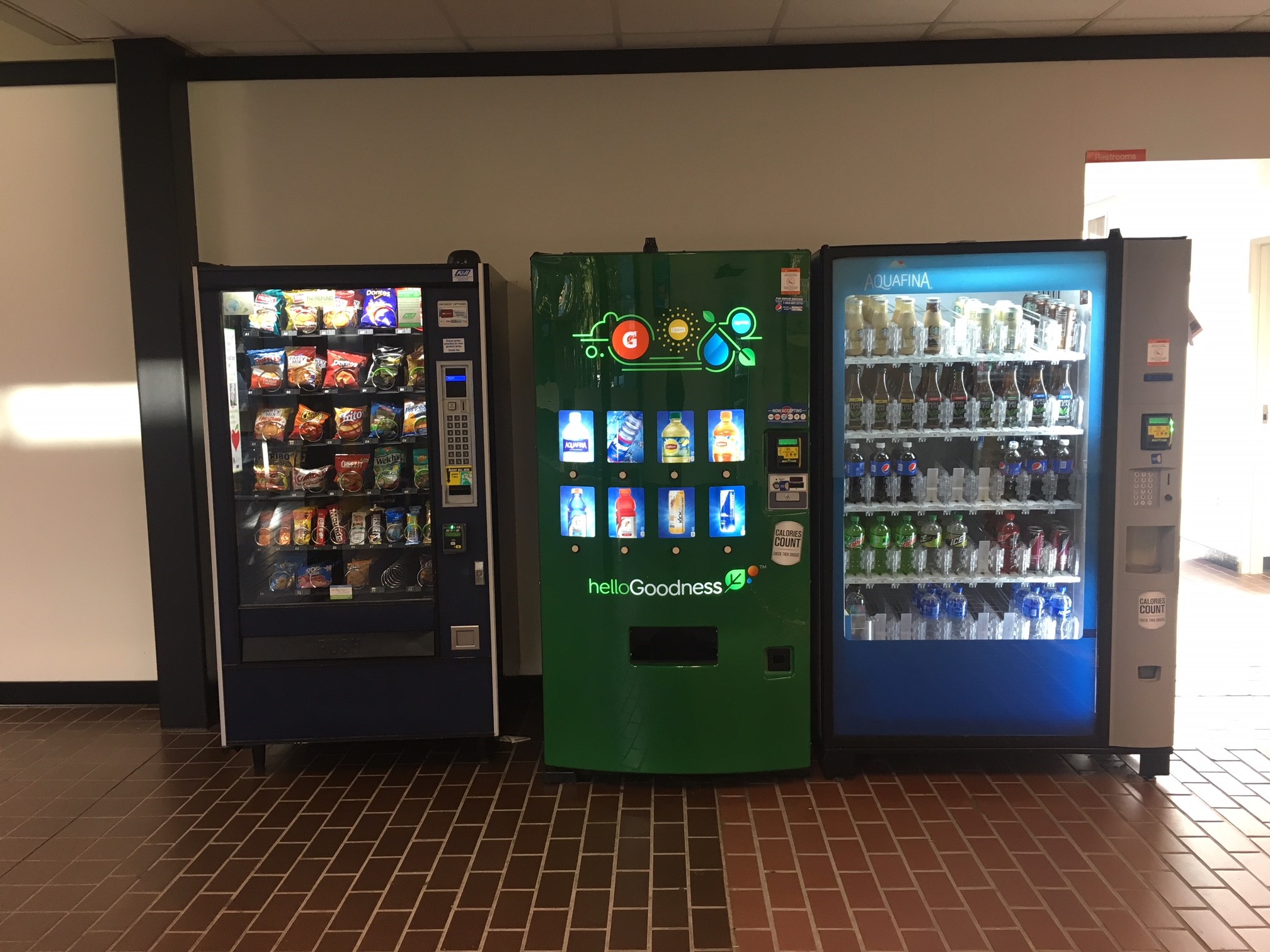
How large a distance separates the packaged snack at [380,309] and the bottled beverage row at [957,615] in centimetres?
229

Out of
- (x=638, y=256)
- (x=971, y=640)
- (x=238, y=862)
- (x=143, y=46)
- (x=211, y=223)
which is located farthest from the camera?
(x=211, y=223)

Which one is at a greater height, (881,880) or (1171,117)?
(1171,117)

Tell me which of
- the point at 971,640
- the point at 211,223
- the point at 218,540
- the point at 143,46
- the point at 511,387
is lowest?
the point at 971,640

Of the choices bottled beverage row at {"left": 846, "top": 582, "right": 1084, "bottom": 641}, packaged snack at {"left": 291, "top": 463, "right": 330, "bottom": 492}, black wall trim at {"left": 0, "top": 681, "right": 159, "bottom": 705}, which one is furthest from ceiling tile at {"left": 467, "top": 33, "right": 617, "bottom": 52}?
black wall trim at {"left": 0, "top": 681, "right": 159, "bottom": 705}

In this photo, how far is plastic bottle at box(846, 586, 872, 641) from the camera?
3609 mm

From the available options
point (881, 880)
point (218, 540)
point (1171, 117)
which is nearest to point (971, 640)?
point (881, 880)

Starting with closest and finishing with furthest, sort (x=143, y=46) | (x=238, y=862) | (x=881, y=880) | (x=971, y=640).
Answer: (x=881, y=880) < (x=238, y=862) < (x=971, y=640) < (x=143, y=46)

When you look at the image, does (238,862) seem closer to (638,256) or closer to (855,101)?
(638,256)

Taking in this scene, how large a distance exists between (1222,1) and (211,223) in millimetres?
4665

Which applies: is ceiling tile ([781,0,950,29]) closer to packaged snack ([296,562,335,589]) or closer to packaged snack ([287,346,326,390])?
packaged snack ([287,346,326,390])

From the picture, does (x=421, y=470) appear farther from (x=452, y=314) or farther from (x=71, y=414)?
(x=71, y=414)

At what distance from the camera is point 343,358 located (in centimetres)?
359

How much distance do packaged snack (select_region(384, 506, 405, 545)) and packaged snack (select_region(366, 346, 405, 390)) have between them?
1.78 feet

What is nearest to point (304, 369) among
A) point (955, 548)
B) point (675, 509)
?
point (675, 509)
